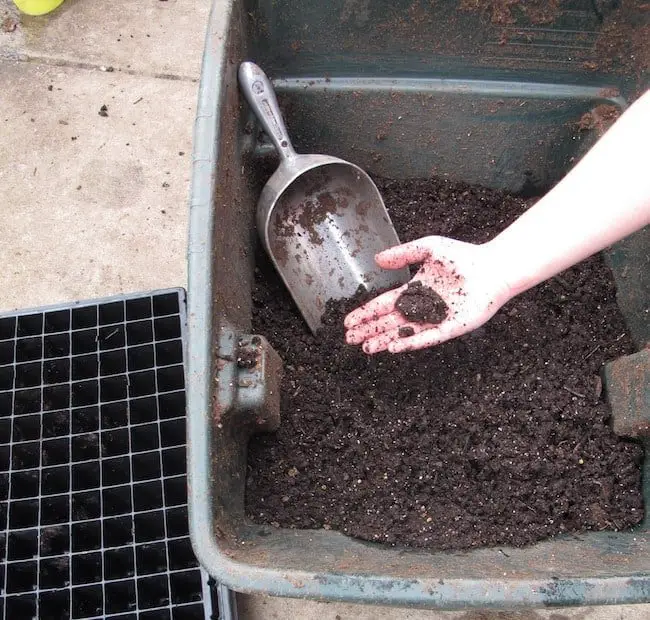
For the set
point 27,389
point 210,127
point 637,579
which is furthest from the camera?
point 27,389

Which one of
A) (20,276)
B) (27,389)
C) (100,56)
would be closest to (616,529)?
(27,389)

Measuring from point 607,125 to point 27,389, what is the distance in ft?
3.68

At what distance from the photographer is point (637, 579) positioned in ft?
2.03

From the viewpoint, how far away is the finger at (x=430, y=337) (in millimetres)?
876

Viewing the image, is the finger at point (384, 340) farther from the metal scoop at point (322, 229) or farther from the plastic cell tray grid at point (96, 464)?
the plastic cell tray grid at point (96, 464)

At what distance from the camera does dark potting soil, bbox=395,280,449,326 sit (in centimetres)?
89

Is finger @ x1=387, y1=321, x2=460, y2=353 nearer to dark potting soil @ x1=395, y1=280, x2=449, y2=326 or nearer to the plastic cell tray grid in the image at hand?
dark potting soil @ x1=395, y1=280, x2=449, y2=326

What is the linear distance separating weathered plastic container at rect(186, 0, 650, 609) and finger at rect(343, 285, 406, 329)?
0.15 m

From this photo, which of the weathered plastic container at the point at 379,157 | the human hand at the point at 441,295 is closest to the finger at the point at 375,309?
the human hand at the point at 441,295

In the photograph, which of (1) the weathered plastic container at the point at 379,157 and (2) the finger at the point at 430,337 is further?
(2) the finger at the point at 430,337

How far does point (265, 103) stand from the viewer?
3.03 ft

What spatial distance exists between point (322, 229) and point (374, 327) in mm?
238

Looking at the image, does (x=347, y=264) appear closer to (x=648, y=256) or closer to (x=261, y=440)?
(x=261, y=440)

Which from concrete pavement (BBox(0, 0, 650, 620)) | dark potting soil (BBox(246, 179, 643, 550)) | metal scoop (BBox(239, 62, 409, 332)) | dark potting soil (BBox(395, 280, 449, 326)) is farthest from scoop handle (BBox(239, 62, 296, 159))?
concrete pavement (BBox(0, 0, 650, 620))
